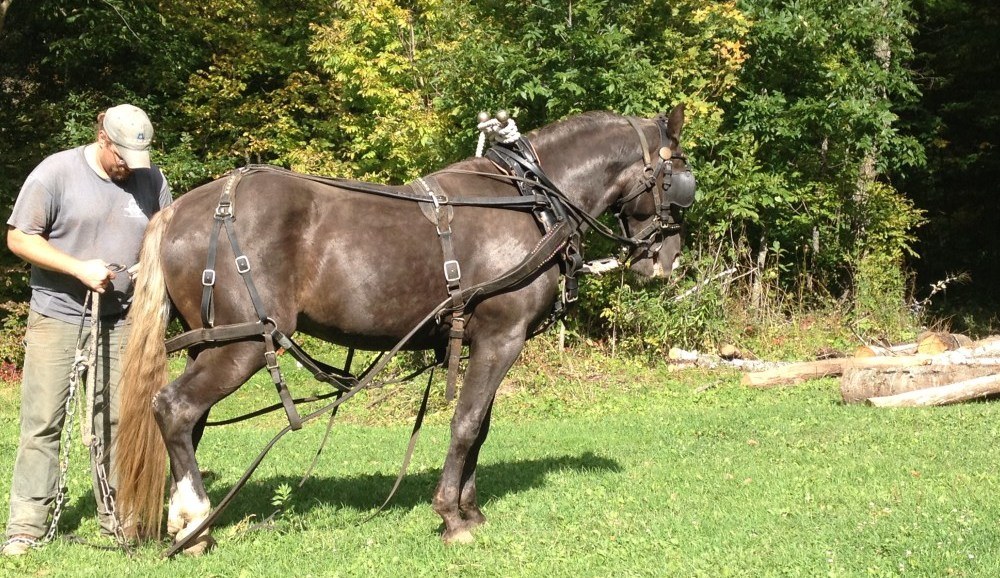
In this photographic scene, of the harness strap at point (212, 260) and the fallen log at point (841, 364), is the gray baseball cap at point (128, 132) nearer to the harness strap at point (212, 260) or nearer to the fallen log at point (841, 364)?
the harness strap at point (212, 260)

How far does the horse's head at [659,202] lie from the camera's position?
18.2 ft

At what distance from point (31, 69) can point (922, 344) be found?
16.1 m

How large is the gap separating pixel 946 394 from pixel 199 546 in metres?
7.21

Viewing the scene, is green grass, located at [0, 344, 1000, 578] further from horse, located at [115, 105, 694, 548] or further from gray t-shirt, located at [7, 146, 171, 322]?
gray t-shirt, located at [7, 146, 171, 322]

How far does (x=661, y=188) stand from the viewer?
5.56 meters

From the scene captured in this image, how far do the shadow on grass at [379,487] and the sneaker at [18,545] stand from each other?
1.02m

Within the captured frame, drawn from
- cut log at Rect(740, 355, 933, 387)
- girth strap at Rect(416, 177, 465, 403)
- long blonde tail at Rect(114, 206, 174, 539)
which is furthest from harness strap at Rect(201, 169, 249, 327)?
cut log at Rect(740, 355, 933, 387)

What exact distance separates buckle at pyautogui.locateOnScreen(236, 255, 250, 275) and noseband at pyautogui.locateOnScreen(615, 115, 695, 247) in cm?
230

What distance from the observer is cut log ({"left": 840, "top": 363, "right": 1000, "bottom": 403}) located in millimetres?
9172

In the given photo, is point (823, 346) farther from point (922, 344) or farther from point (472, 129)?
point (472, 129)

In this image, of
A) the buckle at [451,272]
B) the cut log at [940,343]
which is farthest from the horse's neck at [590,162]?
the cut log at [940,343]

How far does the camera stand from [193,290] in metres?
4.62

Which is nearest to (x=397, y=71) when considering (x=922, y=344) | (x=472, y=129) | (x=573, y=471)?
(x=472, y=129)

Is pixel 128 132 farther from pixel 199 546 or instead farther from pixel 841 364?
pixel 841 364
